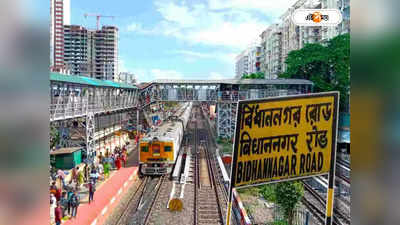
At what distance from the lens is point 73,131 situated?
700cm

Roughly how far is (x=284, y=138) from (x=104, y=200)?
138 inches

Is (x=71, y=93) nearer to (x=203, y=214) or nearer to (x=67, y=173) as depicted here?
(x=67, y=173)

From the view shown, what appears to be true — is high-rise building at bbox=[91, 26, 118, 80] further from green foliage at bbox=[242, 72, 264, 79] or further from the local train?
the local train

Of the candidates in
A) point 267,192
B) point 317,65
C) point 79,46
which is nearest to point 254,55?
point 317,65

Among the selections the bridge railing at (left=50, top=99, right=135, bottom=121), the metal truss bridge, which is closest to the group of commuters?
the metal truss bridge

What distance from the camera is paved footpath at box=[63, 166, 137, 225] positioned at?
145 inches

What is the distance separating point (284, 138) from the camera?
163cm

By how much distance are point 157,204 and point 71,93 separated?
2.32m

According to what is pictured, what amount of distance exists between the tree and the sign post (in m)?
0.92

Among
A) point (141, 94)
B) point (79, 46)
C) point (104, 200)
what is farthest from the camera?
point (141, 94)

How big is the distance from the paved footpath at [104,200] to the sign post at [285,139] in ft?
8.63

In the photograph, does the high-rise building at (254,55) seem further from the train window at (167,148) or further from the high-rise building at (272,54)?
the train window at (167,148)

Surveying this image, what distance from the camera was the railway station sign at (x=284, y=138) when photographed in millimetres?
1566

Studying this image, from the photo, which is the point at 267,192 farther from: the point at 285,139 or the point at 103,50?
the point at 103,50
